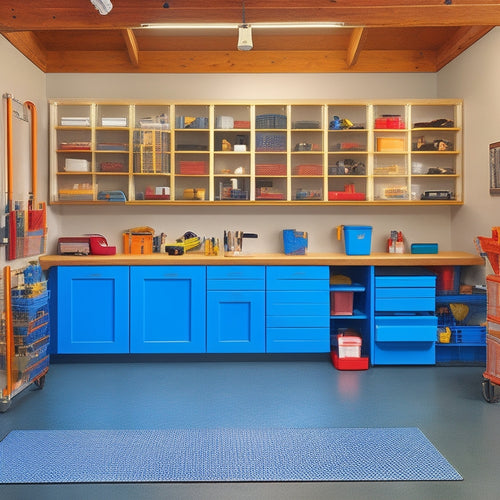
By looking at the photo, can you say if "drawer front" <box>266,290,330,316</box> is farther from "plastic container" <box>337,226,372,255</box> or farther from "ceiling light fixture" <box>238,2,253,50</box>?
"ceiling light fixture" <box>238,2,253,50</box>

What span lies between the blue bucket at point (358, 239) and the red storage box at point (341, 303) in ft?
1.53

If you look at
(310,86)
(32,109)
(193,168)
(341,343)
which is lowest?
(341,343)

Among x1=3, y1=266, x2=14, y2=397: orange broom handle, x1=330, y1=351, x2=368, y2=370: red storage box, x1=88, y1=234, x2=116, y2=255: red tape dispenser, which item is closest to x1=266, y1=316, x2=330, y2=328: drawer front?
x1=330, y1=351, x2=368, y2=370: red storage box

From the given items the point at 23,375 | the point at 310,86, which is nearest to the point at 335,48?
the point at 310,86

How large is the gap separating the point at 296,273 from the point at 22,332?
8.07 feet

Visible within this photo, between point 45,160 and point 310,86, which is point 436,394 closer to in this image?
point 310,86

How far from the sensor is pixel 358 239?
6168 millimetres

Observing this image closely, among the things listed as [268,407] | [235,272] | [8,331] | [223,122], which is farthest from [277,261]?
[8,331]

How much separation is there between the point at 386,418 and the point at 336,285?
1.95m

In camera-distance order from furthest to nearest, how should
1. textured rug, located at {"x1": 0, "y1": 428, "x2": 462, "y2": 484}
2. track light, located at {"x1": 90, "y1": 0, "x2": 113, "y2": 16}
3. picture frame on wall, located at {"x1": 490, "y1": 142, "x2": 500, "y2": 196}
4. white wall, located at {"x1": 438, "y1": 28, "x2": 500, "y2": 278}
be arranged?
white wall, located at {"x1": 438, "y1": 28, "x2": 500, "y2": 278} < picture frame on wall, located at {"x1": 490, "y1": 142, "x2": 500, "y2": 196} < track light, located at {"x1": 90, "y1": 0, "x2": 113, "y2": 16} < textured rug, located at {"x1": 0, "y1": 428, "x2": 462, "y2": 484}

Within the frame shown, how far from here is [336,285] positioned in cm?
600

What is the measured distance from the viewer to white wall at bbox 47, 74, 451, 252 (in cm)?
647

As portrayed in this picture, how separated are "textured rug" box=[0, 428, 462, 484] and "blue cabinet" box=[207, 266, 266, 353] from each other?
75.9 inches

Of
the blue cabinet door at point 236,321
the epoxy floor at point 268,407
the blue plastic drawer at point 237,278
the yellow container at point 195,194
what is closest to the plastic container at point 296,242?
the blue plastic drawer at point 237,278
